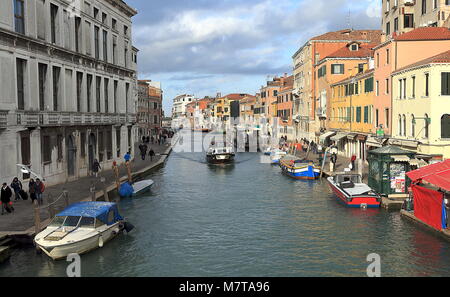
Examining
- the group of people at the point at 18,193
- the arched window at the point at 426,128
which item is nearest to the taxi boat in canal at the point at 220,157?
the arched window at the point at 426,128

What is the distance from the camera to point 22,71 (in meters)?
29.4

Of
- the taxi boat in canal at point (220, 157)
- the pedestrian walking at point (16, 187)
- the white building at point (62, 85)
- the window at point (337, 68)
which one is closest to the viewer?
the pedestrian walking at point (16, 187)

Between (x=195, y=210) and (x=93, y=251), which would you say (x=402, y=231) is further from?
(x=93, y=251)

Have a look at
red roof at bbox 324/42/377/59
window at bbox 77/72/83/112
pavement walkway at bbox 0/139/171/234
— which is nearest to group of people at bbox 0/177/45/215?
pavement walkway at bbox 0/139/171/234

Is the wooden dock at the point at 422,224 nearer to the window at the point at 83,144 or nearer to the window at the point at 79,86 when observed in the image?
the window at the point at 83,144

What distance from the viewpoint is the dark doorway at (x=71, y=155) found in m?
36.5

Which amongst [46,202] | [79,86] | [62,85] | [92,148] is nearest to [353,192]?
[46,202]

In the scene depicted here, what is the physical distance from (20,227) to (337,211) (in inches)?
664

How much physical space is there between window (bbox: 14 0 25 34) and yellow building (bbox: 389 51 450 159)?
25.1 meters

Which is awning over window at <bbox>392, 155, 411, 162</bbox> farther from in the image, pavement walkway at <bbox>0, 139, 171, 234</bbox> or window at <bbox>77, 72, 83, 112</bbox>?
window at <bbox>77, 72, 83, 112</bbox>

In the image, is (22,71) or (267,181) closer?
(22,71)

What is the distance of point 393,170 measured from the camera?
2889cm

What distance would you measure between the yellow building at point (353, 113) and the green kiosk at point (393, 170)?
50.5 feet
